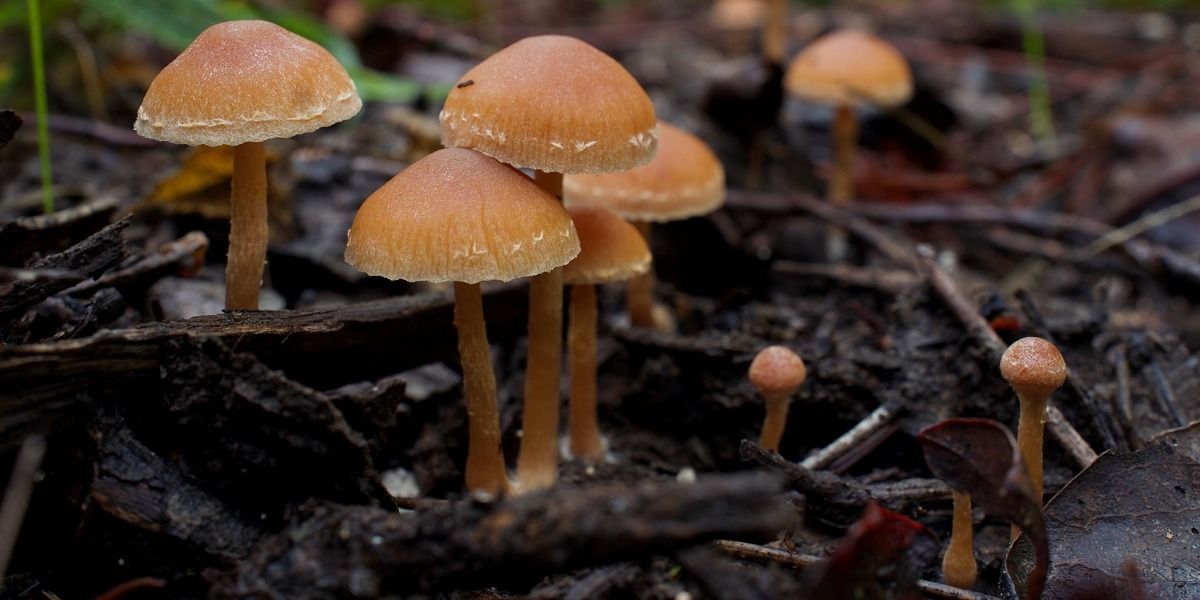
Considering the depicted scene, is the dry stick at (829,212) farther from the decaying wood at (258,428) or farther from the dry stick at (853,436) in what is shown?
the decaying wood at (258,428)

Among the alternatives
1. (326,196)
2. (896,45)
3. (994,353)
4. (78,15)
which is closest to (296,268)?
(326,196)

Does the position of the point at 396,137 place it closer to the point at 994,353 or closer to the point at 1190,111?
the point at 994,353

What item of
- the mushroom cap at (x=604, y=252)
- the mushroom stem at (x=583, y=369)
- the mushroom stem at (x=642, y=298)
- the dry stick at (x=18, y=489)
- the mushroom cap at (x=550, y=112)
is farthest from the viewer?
the mushroom stem at (x=642, y=298)

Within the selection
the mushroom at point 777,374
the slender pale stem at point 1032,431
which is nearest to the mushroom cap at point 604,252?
the mushroom at point 777,374

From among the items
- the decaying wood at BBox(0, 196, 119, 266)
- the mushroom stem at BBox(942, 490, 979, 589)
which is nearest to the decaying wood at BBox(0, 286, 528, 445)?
the decaying wood at BBox(0, 196, 119, 266)

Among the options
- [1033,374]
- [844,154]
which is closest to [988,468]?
[1033,374]

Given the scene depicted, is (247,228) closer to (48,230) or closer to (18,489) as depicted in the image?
(48,230)

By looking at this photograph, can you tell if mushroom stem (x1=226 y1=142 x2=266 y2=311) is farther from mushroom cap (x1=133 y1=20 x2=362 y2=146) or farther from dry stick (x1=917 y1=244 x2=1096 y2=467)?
dry stick (x1=917 y1=244 x2=1096 y2=467)
